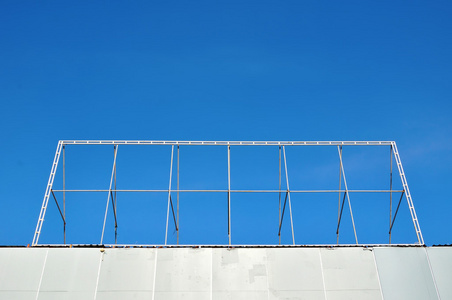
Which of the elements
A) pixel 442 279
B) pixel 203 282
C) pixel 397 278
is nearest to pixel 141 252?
pixel 203 282

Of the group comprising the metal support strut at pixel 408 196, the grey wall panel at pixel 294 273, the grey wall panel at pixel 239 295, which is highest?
the metal support strut at pixel 408 196

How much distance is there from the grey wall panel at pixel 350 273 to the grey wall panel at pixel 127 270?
7.42 m

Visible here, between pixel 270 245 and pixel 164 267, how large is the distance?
184 inches

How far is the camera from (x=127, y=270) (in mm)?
19672

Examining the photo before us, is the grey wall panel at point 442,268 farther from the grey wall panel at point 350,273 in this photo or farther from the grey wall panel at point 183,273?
the grey wall panel at point 183,273

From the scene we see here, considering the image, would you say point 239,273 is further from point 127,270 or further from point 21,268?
point 21,268

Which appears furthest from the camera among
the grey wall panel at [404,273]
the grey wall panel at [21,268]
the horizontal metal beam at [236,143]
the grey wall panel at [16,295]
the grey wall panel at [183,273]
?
the horizontal metal beam at [236,143]

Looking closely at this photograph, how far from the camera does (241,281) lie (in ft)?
63.8

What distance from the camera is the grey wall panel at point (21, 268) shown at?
19.3 metres

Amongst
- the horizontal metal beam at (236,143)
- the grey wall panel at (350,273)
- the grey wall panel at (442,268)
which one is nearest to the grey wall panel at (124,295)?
the grey wall panel at (350,273)

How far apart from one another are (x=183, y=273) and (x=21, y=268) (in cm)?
685

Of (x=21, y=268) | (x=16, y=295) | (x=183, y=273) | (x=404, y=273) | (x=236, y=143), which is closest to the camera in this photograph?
(x=16, y=295)

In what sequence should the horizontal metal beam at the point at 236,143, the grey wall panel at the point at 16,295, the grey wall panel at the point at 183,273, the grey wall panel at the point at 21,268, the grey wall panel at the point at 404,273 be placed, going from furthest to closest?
the horizontal metal beam at the point at 236,143 → the grey wall panel at the point at 404,273 → the grey wall panel at the point at 21,268 → the grey wall panel at the point at 183,273 → the grey wall panel at the point at 16,295

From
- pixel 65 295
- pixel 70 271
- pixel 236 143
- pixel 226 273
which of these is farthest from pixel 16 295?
pixel 236 143
